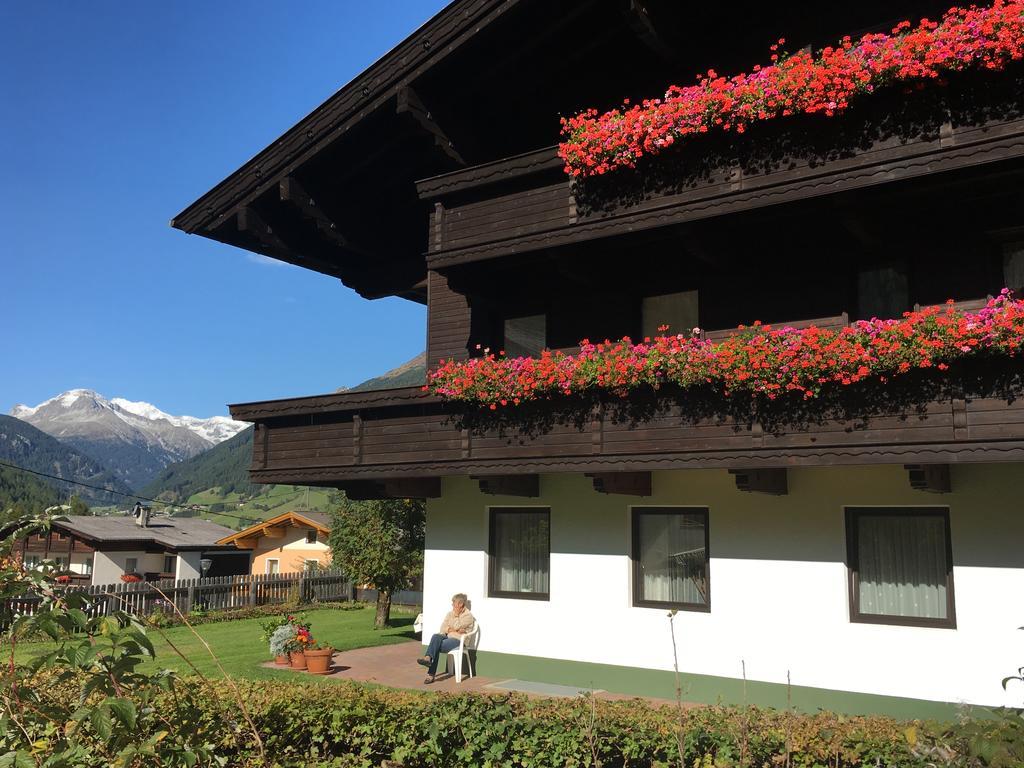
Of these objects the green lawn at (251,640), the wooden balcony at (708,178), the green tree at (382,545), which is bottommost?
the green lawn at (251,640)

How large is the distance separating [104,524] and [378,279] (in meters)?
36.0

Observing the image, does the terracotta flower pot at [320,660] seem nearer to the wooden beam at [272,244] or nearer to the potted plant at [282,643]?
the potted plant at [282,643]

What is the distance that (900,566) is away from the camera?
11.4m

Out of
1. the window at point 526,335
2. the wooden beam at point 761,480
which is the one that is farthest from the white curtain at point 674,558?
the window at point 526,335

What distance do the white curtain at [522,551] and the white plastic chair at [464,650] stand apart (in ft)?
2.85

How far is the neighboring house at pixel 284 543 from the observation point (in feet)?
153

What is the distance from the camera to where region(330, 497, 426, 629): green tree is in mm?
23047

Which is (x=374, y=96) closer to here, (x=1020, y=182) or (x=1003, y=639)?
(x=1020, y=182)

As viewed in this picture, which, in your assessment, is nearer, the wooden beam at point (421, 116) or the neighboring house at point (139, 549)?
the wooden beam at point (421, 116)

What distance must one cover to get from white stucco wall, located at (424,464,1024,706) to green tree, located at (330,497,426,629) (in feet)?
26.0

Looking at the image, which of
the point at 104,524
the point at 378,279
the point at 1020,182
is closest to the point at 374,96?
the point at 378,279

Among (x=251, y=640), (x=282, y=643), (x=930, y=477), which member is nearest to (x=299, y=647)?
(x=282, y=643)

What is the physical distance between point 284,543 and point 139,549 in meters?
7.96

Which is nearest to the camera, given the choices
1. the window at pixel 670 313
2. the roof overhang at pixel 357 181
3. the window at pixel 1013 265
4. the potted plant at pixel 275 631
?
the window at pixel 1013 265
